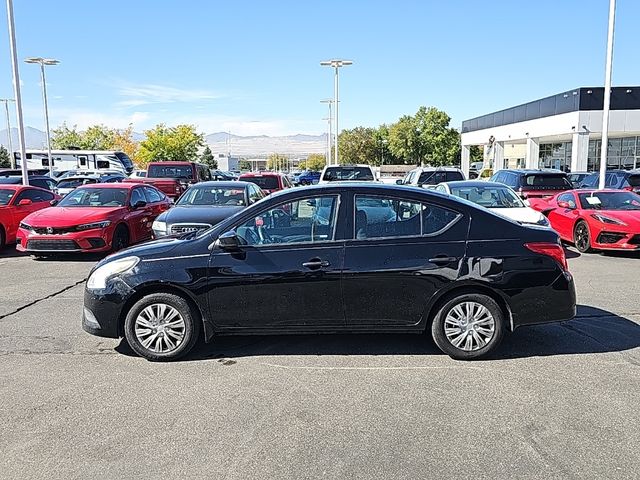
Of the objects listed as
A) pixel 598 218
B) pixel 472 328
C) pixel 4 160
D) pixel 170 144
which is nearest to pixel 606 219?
pixel 598 218

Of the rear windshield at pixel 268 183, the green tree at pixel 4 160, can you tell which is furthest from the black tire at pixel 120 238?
the green tree at pixel 4 160

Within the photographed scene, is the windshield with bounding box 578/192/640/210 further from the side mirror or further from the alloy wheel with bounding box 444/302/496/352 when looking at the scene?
the side mirror

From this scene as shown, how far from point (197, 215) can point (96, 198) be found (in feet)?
10.3

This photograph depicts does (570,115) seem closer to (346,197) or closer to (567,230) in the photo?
(567,230)

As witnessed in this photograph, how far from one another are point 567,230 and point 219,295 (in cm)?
953

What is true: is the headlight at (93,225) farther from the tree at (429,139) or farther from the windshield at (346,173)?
the tree at (429,139)

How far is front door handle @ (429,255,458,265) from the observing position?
5.04 meters

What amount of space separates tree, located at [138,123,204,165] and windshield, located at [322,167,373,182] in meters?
42.7

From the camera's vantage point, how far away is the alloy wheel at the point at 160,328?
5.11 metres

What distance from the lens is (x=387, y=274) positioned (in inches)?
198

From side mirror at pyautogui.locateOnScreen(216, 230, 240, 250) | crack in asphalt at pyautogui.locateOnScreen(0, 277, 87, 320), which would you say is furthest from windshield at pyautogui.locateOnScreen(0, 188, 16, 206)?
side mirror at pyautogui.locateOnScreen(216, 230, 240, 250)

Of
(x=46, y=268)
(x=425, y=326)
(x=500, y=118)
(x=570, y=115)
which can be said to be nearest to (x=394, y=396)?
(x=425, y=326)

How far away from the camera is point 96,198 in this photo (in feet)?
39.8

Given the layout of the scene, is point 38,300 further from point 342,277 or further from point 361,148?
point 361,148
